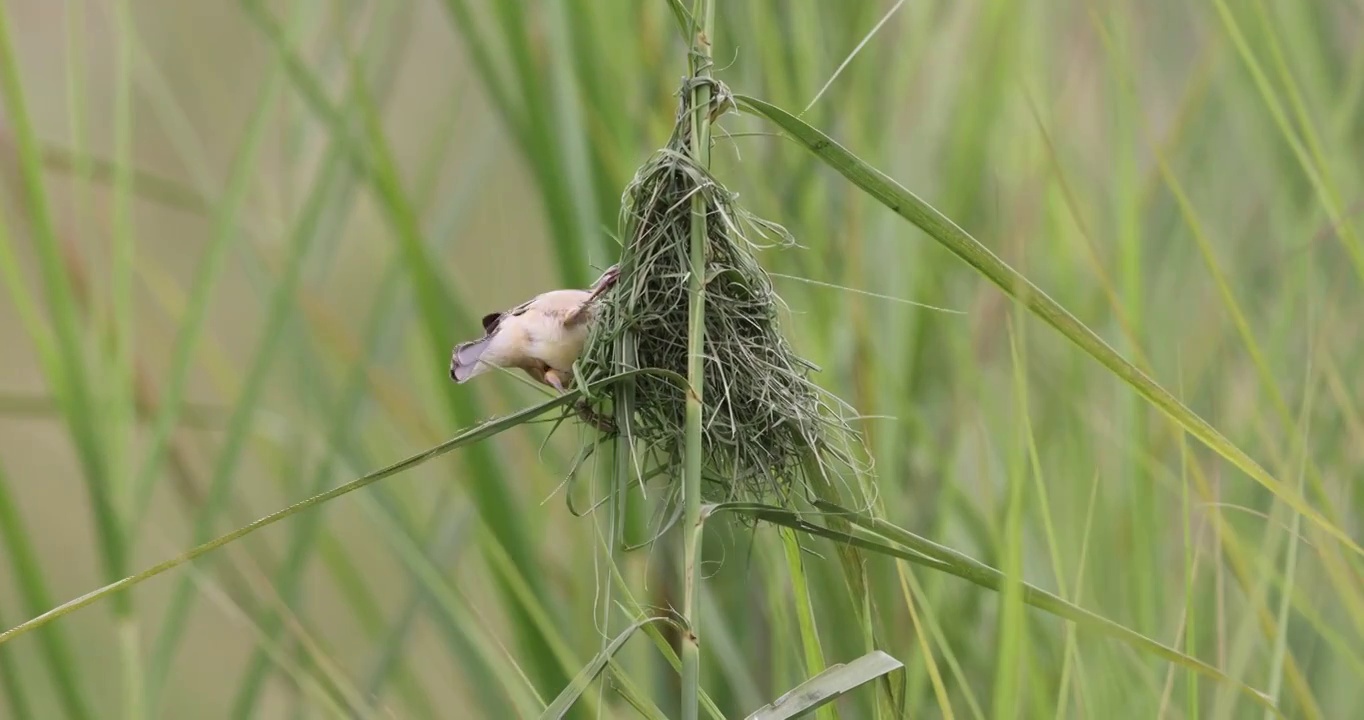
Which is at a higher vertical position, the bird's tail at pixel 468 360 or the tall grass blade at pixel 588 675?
the bird's tail at pixel 468 360

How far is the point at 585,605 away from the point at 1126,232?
1.03 ft

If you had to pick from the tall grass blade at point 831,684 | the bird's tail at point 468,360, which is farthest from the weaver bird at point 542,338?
the tall grass blade at point 831,684

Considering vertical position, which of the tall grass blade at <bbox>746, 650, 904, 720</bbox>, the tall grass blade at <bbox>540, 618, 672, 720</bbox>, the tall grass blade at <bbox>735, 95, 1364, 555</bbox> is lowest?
the tall grass blade at <bbox>746, 650, 904, 720</bbox>

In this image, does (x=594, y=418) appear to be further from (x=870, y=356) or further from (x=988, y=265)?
(x=870, y=356)

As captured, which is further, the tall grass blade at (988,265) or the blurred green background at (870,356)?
the blurred green background at (870,356)

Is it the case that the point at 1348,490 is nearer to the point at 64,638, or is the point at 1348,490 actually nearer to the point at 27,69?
the point at 64,638

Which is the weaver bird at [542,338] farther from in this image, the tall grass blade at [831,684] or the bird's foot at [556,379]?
the tall grass blade at [831,684]

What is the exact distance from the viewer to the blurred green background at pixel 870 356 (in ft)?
1.61

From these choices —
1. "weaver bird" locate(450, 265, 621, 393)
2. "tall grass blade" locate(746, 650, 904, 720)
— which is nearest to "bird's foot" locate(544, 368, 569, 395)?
"weaver bird" locate(450, 265, 621, 393)

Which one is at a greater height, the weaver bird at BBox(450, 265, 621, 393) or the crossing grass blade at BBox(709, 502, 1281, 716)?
the weaver bird at BBox(450, 265, 621, 393)

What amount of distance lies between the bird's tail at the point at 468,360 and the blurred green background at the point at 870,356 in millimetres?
88

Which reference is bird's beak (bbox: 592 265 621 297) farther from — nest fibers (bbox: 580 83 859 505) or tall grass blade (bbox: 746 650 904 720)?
tall grass blade (bbox: 746 650 904 720)

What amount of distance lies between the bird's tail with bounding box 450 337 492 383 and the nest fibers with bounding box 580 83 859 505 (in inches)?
1.1

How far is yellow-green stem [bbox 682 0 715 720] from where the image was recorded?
10.6 inches
